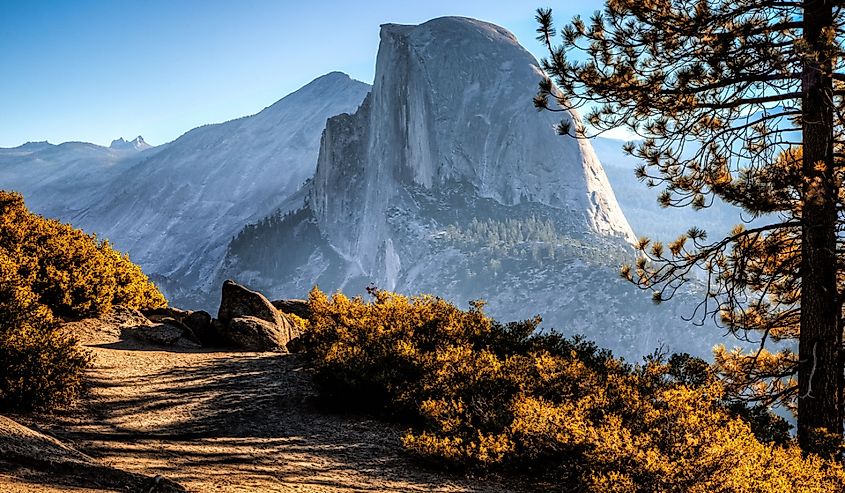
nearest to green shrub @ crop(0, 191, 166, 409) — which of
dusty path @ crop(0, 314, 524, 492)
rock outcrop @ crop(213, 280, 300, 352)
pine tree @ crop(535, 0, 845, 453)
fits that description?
dusty path @ crop(0, 314, 524, 492)

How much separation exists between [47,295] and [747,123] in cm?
1173

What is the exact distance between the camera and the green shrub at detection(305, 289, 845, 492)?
17.6ft

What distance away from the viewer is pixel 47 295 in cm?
1101

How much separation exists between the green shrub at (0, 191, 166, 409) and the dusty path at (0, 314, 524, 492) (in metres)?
0.44

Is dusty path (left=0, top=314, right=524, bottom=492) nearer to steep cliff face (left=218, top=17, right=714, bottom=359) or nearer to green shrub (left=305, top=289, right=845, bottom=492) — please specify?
green shrub (left=305, top=289, right=845, bottom=492)

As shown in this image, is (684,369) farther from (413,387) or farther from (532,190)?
(532,190)

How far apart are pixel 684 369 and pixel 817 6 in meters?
5.08

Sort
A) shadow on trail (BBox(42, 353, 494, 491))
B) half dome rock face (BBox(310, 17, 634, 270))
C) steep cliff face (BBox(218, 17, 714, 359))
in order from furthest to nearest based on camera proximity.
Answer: half dome rock face (BBox(310, 17, 634, 270)), steep cliff face (BBox(218, 17, 714, 359)), shadow on trail (BBox(42, 353, 494, 491))

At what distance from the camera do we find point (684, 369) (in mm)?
8680

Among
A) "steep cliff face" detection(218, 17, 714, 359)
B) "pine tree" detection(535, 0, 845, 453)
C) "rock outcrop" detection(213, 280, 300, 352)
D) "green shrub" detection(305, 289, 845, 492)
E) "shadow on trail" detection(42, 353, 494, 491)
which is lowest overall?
"shadow on trail" detection(42, 353, 494, 491)

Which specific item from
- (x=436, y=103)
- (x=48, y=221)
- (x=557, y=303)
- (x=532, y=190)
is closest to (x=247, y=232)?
(x=436, y=103)

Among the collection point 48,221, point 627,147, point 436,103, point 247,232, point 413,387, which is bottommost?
point 413,387

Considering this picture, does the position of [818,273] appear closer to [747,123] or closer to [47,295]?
[747,123]

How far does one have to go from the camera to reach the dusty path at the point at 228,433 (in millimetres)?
5539
